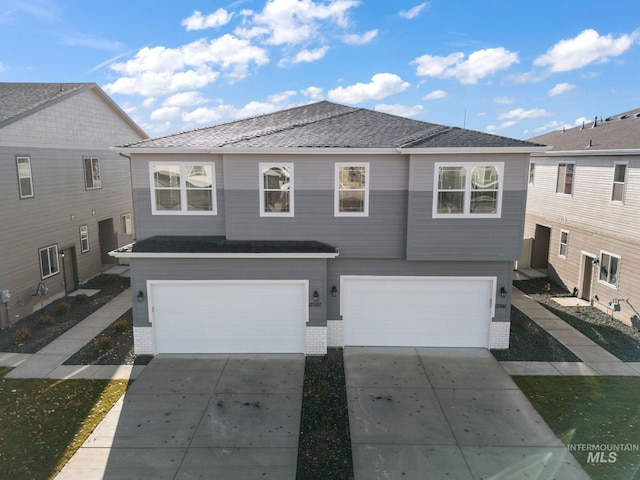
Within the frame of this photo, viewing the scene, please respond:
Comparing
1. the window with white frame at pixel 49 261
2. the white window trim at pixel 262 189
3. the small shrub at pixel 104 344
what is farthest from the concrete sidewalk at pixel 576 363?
the window with white frame at pixel 49 261

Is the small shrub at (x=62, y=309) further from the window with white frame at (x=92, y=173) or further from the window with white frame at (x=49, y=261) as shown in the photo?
the window with white frame at (x=92, y=173)

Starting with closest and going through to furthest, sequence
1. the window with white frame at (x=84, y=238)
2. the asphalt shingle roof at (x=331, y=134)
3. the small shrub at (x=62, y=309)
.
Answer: the asphalt shingle roof at (x=331, y=134), the small shrub at (x=62, y=309), the window with white frame at (x=84, y=238)

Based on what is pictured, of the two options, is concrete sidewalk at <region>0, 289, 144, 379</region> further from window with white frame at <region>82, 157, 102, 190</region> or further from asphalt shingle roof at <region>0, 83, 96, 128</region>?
window with white frame at <region>82, 157, 102, 190</region>

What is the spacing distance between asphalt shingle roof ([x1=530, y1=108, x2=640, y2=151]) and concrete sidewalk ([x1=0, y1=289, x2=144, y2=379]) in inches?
660

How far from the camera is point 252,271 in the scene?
12.1 meters

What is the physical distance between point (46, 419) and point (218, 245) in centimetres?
539

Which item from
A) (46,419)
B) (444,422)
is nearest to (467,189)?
(444,422)

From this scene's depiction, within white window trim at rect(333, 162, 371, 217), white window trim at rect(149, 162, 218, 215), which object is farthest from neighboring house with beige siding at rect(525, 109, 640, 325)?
white window trim at rect(149, 162, 218, 215)

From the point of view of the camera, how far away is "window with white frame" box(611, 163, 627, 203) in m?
14.8

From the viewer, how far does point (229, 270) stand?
12.1m

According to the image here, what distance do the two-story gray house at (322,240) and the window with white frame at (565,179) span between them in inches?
317

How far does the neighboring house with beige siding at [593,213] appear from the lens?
47.5 feet

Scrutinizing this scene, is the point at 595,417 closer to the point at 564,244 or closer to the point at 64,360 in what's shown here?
the point at 564,244

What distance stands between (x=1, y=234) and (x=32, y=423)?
295 inches
